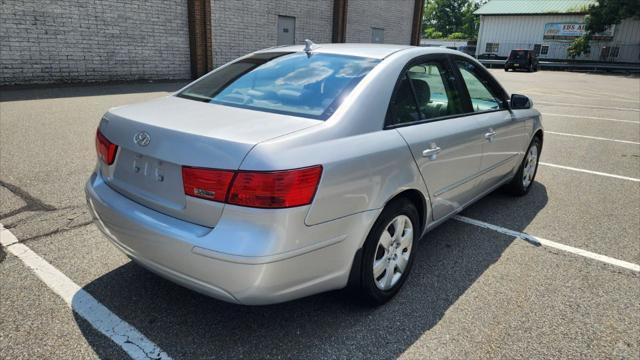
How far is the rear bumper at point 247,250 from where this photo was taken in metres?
2.03

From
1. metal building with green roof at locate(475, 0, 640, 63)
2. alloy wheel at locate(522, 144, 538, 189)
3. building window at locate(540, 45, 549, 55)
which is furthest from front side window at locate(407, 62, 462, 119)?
building window at locate(540, 45, 549, 55)

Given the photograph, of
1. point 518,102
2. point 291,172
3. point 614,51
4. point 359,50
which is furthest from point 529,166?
point 614,51

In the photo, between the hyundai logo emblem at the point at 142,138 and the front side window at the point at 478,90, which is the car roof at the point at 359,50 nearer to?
the front side window at the point at 478,90

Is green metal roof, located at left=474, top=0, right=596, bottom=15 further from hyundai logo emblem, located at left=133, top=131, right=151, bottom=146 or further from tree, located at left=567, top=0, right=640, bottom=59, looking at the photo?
hyundai logo emblem, located at left=133, top=131, right=151, bottom=146

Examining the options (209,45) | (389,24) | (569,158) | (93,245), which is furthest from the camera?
(389,24)

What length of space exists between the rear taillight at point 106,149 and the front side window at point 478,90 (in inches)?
107

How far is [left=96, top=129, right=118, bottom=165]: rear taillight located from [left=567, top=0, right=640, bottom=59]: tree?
146ft

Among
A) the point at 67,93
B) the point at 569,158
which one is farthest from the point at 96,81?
the point at 569,158

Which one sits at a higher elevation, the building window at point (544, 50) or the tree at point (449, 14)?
the tree at point (449, 14)

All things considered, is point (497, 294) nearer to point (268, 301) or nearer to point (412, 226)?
point (412, 226)

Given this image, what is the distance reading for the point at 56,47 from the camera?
486 inches

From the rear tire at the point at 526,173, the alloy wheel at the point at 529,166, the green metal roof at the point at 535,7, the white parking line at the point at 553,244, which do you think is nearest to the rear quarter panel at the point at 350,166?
the white parking line at the point at 553,244

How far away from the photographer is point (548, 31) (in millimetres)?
43750

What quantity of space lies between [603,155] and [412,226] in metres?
6.11
